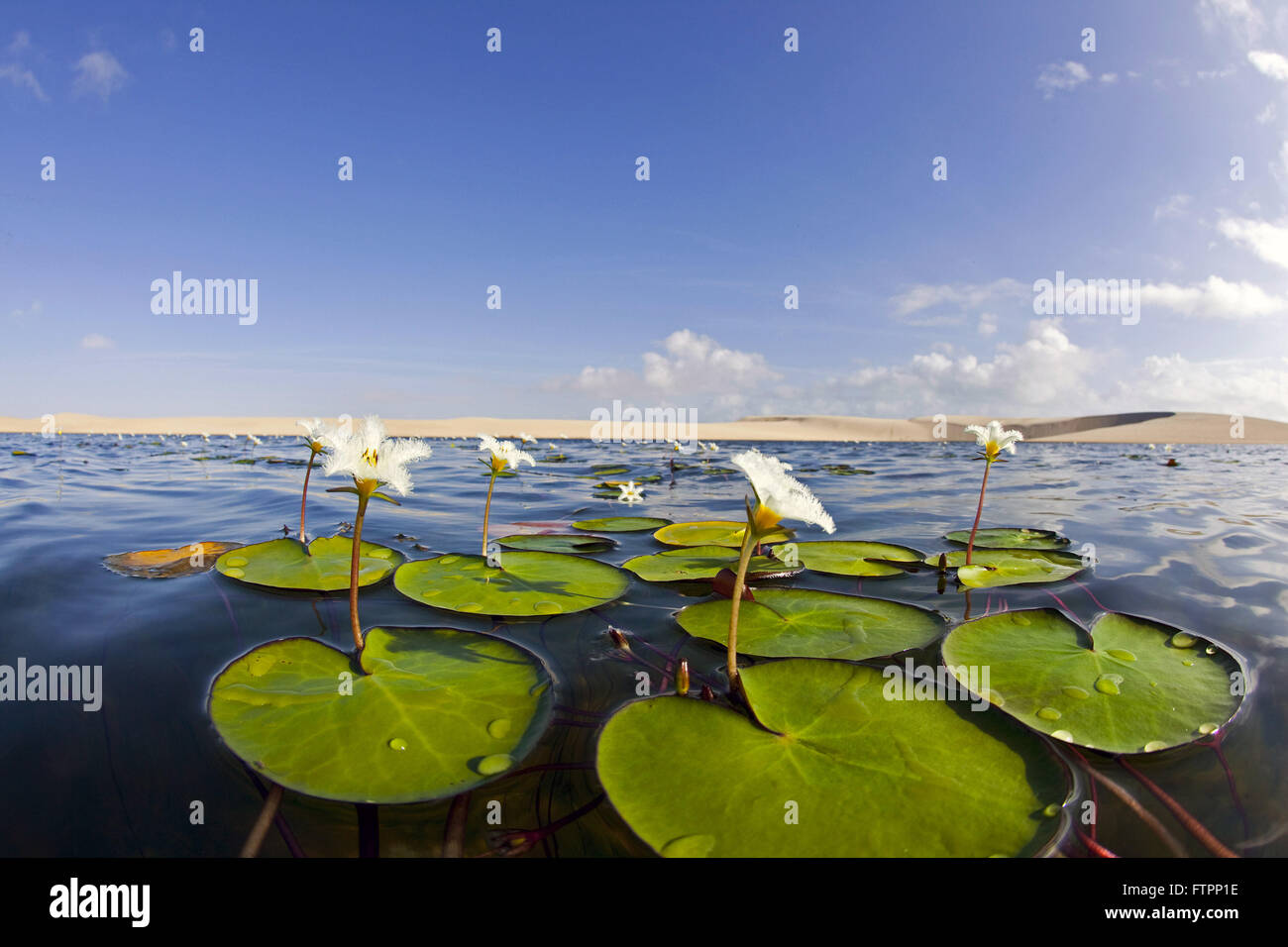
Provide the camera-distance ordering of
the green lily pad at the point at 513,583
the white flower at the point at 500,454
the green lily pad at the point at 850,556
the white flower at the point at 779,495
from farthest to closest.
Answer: the green lily pad at the point at 850,556
the white flower at the point at 500,454
the green lily pad at the point at 513,583
the white flower at the point at 779,495

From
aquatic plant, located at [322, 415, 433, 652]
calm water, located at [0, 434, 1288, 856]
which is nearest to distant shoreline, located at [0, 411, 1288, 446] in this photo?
calm water, located at [0, 434, 1288, 856]

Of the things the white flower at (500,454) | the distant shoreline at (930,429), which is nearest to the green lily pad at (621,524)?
the white flower at (500,454)

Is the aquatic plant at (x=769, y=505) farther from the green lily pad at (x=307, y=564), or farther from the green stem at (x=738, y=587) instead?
the green lily pad at (x=307, y=564)

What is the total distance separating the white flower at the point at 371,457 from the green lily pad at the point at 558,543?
2.25 metres

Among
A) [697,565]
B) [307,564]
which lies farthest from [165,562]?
[697,565]

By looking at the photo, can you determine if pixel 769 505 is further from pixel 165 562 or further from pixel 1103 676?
pixel 165 562

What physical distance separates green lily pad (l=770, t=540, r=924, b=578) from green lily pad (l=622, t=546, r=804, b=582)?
0.69 feet

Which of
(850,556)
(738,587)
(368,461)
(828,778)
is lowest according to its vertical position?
(828,778)

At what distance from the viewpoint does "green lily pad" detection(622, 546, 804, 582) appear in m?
3.52

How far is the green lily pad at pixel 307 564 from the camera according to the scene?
328 cm

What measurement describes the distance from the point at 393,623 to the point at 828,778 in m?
2.23

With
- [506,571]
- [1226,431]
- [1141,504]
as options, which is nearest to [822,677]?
[506,571]

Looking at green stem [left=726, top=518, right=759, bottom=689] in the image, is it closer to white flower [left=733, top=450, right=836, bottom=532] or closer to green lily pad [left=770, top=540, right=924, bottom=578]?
white flower [left=733, top=450, right=836, bottom=532]

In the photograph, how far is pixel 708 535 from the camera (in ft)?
15.4
